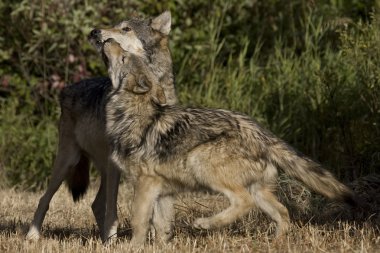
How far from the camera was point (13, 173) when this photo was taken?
11.7 meters

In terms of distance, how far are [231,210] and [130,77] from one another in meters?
1.42

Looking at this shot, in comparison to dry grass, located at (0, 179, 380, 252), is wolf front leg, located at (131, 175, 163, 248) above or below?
above

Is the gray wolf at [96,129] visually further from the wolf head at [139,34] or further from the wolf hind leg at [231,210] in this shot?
the wolf hind leg at [231,210]

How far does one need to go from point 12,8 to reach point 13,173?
2.64 meters

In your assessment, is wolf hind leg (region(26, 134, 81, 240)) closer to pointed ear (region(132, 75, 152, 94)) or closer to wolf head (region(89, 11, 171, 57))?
wolf head (region(89, 11, 171, 57))

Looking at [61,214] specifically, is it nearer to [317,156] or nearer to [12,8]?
[317,156]

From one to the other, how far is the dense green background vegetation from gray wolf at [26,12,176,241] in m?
2.56

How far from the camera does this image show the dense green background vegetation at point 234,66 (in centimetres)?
1025

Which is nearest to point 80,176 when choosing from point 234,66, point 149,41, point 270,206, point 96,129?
point 96,129

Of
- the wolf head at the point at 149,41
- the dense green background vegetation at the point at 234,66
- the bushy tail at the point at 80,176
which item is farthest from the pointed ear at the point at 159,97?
the dense green background vegetation at the point at 234,66

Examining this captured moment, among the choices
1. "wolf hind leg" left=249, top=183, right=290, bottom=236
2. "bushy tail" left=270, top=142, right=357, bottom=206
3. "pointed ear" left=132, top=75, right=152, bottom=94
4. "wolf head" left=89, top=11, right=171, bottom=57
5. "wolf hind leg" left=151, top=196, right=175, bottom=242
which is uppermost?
"wolf head" left=89, top=11, right=171, bottom=57

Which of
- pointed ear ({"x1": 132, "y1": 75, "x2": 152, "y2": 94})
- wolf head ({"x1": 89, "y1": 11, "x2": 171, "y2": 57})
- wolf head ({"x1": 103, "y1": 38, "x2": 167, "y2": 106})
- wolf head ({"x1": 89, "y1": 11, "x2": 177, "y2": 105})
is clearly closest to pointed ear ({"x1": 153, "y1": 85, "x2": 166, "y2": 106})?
wolf head ({"x1": 103, "y1": 38, "x2": 167, "y2": 106})

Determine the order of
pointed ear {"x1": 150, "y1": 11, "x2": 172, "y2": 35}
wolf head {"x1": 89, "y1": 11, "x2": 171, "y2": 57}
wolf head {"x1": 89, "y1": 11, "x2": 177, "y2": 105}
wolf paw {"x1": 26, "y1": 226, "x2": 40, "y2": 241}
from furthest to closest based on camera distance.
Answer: pointed ear {"x1": 150, "y1": 11, "x2": 172, "y2": 35}
wolf head {"x1": 89, "y1": 11, "x2": 171, "y2": 57}
wolf head {"x1": 89, "y1": 11, "x2": 177, "y2": 105}
wolf paw {"x1": 26, "y1": 226, "x2": 40, "y2": 241}

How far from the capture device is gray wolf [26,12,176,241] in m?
7.59
